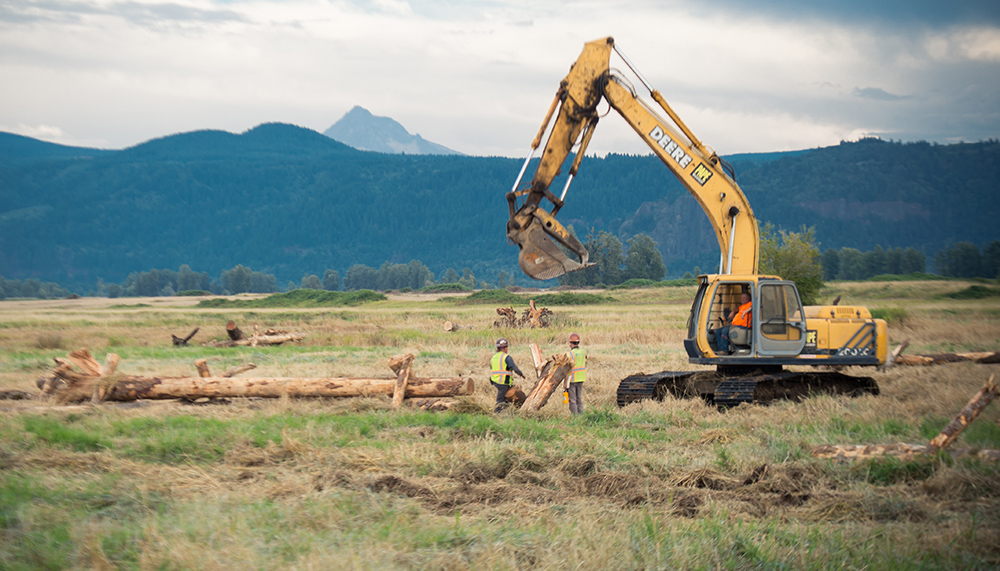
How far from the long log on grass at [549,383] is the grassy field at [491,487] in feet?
1.08

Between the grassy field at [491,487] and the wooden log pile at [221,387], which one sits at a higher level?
the wooden log pile at [221,387]

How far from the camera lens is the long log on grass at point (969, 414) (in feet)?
26.5

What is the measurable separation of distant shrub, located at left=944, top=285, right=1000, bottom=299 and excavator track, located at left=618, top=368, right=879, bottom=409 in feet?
140

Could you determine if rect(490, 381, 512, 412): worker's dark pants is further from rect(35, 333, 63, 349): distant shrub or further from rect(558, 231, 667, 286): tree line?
rect(558, 231, 667, 286): tree line

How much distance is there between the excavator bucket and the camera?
14.4 m

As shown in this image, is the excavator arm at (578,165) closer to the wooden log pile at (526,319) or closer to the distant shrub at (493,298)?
the wooden log pile at (526,319)

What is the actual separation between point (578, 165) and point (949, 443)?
8.31 m

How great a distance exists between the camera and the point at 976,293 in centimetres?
4969

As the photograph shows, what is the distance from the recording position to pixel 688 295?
67312 mm

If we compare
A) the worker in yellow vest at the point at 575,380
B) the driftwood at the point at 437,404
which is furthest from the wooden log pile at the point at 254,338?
the worker in yellow vest at the point at 575,380

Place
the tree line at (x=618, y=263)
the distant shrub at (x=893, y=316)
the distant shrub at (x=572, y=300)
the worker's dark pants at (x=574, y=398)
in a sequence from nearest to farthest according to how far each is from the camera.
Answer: the worker's dark pants at (x=574, y=398) < the distant shrub at (x=893, y=316) < the distant shrub at (x=572, y=300) < the tree line at (x=618, y=263)

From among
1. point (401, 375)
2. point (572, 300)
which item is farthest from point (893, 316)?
point (572, 300)

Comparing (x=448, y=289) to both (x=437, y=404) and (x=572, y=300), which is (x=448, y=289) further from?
(x=437, y=404)

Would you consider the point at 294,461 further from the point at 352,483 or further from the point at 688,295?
the point at 688,295
